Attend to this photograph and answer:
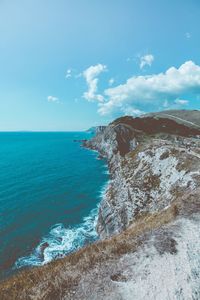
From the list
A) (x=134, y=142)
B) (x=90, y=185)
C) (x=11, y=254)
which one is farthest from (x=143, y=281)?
(x=134, y=142)

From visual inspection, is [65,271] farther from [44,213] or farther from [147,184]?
[44,213]

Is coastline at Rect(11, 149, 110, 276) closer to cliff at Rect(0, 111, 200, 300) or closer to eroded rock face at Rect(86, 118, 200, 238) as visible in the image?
eroded rock face at Rect(86, 118, 200, 238)

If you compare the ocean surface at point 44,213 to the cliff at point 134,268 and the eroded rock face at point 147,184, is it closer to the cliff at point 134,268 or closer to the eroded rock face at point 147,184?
the eroded rock face at point 147,184

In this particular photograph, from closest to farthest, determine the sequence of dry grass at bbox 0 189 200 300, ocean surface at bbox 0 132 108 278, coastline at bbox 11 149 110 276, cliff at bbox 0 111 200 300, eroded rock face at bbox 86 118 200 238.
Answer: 1. cliff at bbox 0 111 200 300
2. dry grass at bbox 0 189 200 300
3. coastline at bbox 11 149 110 276
4. eroded rock face at bbox 86 118 200 238
5. ocean surface at bbox 0 132 108 278

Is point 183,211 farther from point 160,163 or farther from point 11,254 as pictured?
point 11,254

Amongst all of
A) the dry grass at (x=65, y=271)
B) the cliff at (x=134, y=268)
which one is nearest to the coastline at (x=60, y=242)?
the dry grass at (x=65, y=271)

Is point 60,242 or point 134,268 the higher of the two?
point 134,268

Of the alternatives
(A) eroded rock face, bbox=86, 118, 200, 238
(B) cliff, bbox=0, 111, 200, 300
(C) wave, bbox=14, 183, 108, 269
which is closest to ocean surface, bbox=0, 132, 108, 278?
(C) wave, bbox=14, 183, 108, 269

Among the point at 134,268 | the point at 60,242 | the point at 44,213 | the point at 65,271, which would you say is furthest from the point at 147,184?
the point at 65,271
